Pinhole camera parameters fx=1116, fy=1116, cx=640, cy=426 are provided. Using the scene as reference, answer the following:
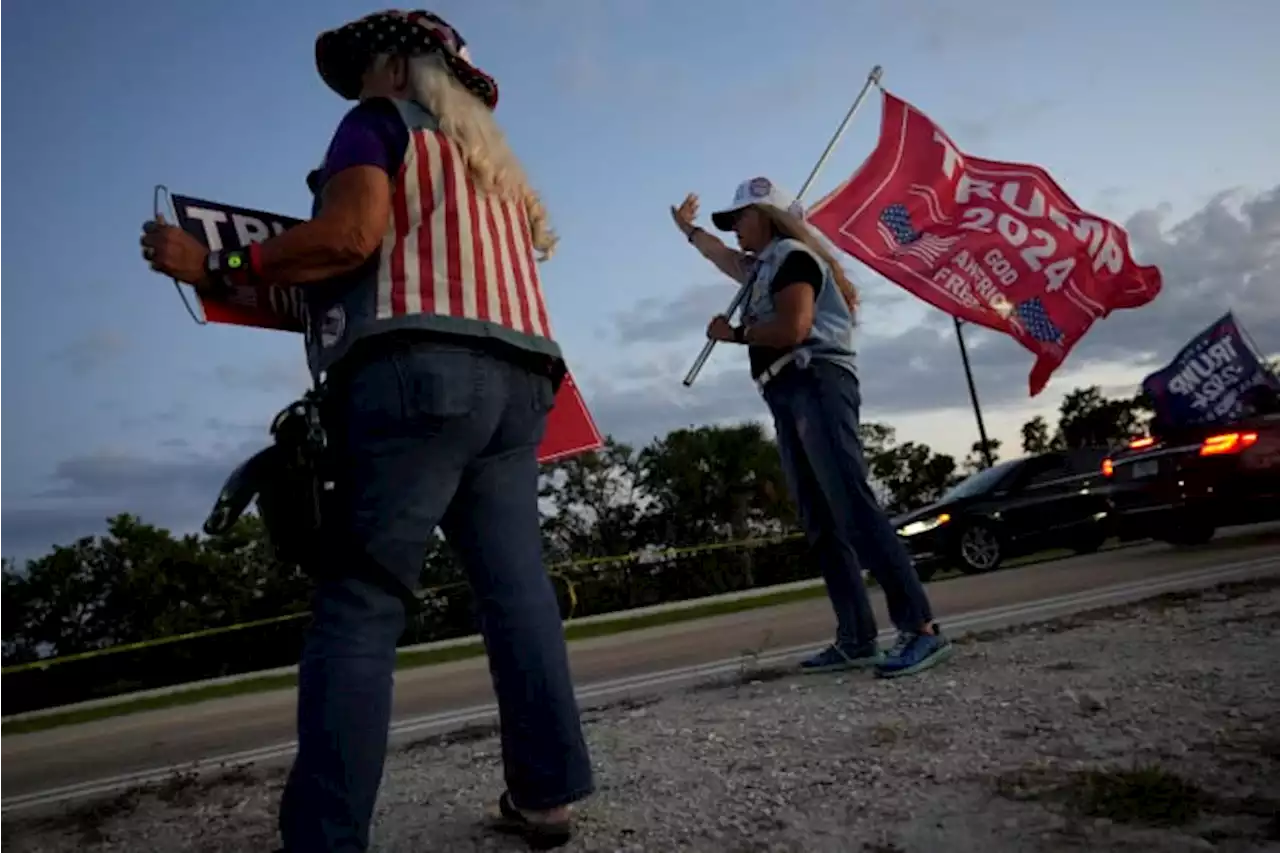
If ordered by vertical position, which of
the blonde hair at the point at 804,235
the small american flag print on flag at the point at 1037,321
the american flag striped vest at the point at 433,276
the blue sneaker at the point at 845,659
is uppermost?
the small american flag print on flag at the point at 1037,321

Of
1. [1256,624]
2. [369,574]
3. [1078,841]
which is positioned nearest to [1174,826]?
[1078,841]

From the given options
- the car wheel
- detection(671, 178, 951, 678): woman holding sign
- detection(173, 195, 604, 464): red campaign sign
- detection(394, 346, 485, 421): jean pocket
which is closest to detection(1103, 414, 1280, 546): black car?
the car wheel

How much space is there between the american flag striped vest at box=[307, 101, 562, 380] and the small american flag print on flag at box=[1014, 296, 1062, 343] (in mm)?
8441

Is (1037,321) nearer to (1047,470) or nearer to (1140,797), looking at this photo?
(1047,470)

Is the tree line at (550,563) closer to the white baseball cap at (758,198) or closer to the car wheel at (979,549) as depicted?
the car wheel at (979,549)

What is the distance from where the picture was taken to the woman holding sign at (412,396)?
2.21 metres

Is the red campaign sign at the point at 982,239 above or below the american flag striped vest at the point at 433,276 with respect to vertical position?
above

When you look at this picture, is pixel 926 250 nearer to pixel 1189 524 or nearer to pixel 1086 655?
pixel 1189 524

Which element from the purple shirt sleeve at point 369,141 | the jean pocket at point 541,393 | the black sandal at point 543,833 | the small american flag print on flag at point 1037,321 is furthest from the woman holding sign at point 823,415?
the small american flag print on flag at point 1037,321

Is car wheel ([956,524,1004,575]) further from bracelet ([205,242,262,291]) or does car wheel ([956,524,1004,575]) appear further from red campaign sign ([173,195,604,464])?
bracelet ([205,242,262,291])

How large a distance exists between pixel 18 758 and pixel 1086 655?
21.8ft

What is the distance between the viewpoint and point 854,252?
9.40 metres

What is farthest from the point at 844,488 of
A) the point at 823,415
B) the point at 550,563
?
the point at 550,563

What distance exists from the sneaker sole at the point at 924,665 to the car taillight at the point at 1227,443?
691cm
